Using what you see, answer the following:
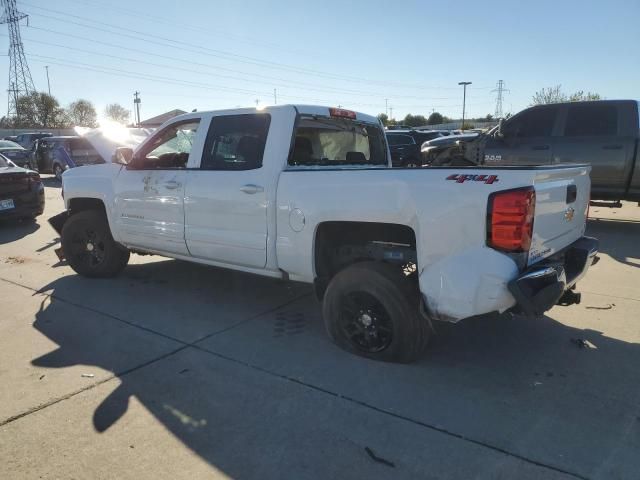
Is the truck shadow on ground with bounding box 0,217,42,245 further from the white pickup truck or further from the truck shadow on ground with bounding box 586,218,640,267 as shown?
the truck shadow on ground with bounding box 586,218,640,267

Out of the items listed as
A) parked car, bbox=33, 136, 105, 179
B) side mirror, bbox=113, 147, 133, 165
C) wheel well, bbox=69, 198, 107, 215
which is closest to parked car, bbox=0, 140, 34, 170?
parked car, bbox=33, 136, 105, 179

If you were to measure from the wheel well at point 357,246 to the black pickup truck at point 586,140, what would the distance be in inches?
229

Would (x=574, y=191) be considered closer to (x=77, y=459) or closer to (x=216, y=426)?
(x=216, y=426)

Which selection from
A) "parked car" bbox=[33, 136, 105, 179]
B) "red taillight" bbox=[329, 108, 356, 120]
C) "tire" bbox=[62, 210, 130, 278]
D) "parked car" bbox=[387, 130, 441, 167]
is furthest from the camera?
"parked car" bbox=[33, 136, 105, 179]

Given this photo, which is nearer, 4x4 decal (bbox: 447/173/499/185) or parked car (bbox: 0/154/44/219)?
4x4 decal (bbox: 447/173/499/185)

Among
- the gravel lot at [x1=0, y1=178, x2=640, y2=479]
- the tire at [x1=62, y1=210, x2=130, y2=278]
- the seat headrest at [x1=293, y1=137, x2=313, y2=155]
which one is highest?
the seat headrest at [x1=293, y1=137, x2=313, y2=155]

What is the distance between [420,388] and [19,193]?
8863 millimetres

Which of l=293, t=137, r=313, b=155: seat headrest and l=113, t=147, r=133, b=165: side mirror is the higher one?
l=293, t=137, r=313, b=155: seat headrest

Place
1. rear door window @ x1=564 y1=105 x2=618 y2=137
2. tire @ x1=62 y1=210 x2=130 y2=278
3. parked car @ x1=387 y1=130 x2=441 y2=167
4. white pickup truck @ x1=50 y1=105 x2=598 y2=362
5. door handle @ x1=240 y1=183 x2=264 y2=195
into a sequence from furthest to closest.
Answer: parked car @ x1=387 y1=130 x2=441 y2=167 → rear door window @ x1=564 y1=105 x2=618 y2=137 → tire @ x1=62 y1=210 x2=130 y2=278 → door handle @ x1=240 y1=183 x2=264 y2=195 → white pickup truck @ x1=50 y1=105 x2=598 y2=362

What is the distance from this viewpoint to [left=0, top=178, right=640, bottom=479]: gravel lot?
2.54 meters

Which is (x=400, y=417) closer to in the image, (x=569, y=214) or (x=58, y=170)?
(x=569, y=214)

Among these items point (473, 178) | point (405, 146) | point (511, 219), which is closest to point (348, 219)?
point (473, 178)

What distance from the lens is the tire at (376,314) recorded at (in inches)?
134

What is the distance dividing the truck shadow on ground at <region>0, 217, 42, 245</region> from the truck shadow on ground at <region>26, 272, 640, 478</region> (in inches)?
205
